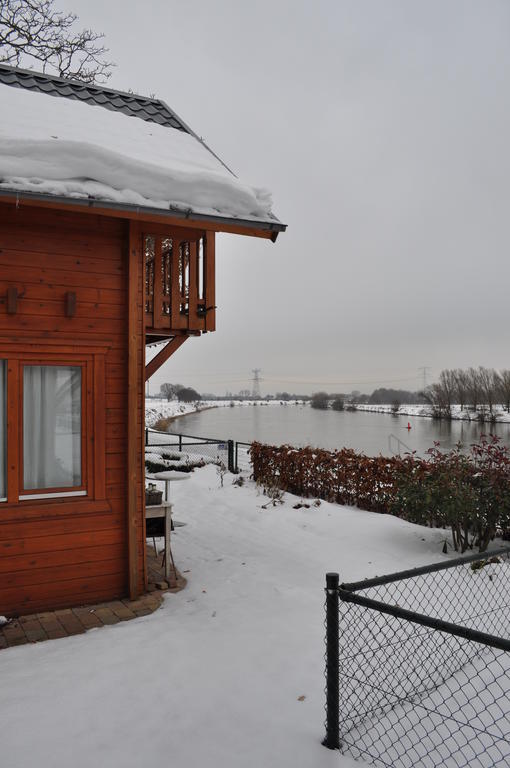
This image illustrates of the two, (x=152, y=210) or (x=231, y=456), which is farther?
(x=231, y=456)

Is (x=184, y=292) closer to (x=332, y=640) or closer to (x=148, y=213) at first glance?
(x=148, y=213)

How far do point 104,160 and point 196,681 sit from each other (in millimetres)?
3783

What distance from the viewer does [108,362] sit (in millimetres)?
4473

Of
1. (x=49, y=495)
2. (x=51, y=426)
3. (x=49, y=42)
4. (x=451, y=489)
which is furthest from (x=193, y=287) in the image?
(x=49, y=42)

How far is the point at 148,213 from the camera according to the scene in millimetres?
3996

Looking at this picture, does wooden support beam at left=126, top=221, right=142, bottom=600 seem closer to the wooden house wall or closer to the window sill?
the wooden house wall

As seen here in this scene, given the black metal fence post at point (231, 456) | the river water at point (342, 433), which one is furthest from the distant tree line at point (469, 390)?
the black metal fence post at point (231, 456)

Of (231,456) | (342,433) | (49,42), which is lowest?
(342,433)

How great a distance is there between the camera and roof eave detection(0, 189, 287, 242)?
12.0ft

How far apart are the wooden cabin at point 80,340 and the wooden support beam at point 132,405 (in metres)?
0.01

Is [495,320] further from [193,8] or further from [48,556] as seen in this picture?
[48,556]

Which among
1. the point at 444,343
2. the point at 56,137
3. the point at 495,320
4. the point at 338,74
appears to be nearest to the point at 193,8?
the point at 338,74

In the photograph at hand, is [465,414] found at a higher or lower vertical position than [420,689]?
lower

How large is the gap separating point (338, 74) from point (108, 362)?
32.3 ft
